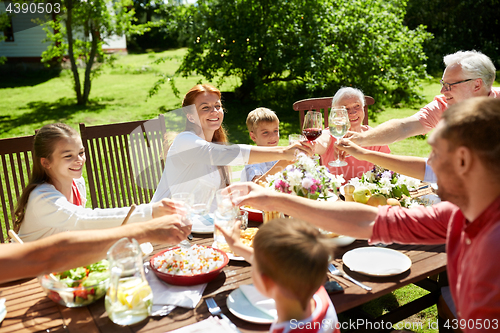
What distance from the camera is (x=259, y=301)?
174 cm

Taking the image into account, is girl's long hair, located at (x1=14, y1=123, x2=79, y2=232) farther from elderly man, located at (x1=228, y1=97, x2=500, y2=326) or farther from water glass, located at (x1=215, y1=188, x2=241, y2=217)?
elderly man, located at (x1=228, y1=97, x2=500, y2=326)

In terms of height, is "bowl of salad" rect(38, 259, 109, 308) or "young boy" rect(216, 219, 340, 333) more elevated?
"young boy" rect(216, 219, 340, 333)

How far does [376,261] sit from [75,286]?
4.86 feet

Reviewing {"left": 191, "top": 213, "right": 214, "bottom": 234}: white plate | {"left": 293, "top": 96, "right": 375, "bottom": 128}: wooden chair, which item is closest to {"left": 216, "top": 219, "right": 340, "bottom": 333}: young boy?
{"left": 191, "top": 213, "right": 214, "bottom": 234}: white plate

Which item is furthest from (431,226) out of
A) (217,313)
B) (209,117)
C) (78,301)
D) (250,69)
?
(250,69)

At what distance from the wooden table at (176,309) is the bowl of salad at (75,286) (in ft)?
0.15

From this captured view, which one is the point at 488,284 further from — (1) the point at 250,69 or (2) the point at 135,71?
(2) the point at 135,71

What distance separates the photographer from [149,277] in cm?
201

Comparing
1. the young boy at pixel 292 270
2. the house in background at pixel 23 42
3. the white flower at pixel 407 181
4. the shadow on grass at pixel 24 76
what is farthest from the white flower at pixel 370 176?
the house in background at pixel 23 42

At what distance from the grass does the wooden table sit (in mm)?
6252

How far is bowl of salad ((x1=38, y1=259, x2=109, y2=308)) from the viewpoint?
1740 mm

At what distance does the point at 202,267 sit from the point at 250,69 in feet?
27.2

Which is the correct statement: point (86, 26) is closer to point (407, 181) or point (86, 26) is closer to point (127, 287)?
point (407, 181)

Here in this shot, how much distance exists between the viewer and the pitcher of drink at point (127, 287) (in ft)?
5.04
